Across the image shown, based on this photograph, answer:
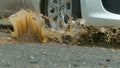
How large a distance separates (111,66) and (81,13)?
195 centimetres

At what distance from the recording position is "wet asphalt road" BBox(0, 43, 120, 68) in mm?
6015

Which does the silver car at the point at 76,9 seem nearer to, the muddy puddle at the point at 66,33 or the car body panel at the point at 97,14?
the car body panel at the point at 97,14

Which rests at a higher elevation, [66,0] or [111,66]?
[66,0]

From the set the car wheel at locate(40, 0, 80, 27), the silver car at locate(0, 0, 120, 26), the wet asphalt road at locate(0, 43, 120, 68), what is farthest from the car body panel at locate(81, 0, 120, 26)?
the wet asphalt road at locate(0, 43, 120, 68)

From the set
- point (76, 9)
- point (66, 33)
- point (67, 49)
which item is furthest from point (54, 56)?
point (76, 9)

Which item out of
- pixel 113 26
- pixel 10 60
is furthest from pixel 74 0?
pixel 10 60

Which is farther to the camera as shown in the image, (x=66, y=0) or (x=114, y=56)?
(x=66, y=0)

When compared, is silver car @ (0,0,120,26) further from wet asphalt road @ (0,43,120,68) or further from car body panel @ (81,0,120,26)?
wet asphalt road @ (0,43,120,68)

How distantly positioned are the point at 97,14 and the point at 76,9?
0.43 meters

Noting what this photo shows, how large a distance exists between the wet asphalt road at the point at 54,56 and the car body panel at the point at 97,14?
582mm

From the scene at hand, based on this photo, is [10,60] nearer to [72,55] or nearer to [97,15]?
[72,55]

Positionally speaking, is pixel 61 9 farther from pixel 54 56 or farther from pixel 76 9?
pixel 54 56

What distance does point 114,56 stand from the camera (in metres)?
6.55

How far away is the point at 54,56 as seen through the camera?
642 centimetres
